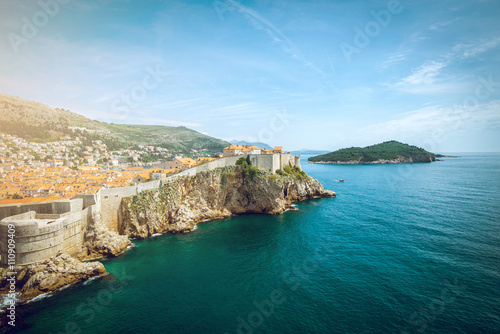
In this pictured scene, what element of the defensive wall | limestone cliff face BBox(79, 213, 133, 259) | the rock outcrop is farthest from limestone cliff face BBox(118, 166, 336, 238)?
the rock outcrop

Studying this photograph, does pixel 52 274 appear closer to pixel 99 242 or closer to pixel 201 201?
pixel 99 242

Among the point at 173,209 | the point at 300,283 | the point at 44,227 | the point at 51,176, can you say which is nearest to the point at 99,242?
the point at 44,227

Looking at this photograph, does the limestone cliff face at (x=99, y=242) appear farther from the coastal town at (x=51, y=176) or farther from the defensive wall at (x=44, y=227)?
the coastal town at (x=51, y=176)

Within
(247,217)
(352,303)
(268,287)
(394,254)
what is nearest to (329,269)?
(352,303)

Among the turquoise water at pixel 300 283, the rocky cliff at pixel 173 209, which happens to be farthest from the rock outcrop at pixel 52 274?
the turquoise water at pixel 300 283

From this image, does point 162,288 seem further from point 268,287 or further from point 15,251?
Result: point 15,251

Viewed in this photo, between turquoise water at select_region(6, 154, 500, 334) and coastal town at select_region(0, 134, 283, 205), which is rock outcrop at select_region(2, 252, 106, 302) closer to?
turquoise water at select_region(6, 154, 500, 334)
